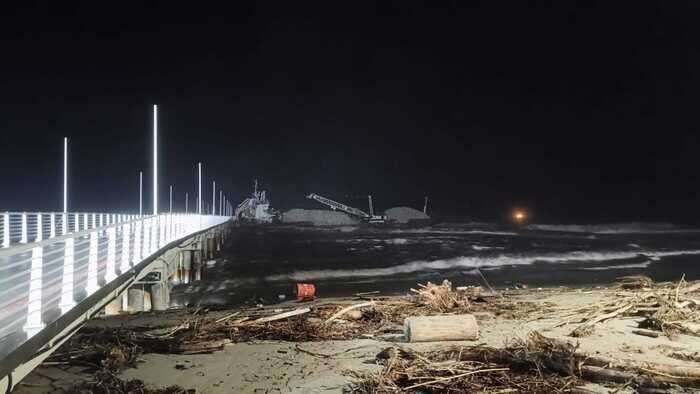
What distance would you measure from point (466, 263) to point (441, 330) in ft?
90.1

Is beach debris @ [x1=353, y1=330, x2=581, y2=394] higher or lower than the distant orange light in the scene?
lower

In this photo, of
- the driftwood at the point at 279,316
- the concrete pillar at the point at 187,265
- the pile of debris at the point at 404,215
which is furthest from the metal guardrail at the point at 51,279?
the pile of debris at the point at 404,215

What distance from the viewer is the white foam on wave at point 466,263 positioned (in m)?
31.3

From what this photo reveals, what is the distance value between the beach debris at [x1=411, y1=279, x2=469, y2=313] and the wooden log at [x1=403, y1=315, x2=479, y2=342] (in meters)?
2.95

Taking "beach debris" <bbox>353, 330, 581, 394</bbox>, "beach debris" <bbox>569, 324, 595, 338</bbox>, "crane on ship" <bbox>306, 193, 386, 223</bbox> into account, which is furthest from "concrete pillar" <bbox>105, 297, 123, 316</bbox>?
"crane on ship" <bbox>306, 193, 386, 223</bbox>

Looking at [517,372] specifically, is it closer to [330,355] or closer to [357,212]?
[330,355]

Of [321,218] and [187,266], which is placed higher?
[321,218]

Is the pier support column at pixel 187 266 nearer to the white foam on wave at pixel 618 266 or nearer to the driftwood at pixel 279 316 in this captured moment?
the driftwood at pixel 279 316

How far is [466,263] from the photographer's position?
3709 centimetres

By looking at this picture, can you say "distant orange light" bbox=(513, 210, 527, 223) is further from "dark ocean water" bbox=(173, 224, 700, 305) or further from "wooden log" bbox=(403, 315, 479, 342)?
"wooden log" bbox=(403, 315, 479, 342)

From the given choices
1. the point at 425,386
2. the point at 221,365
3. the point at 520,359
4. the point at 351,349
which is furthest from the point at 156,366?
the point at 520,359

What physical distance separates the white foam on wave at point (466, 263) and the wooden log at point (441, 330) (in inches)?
756

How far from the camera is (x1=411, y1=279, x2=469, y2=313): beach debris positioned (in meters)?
13.6

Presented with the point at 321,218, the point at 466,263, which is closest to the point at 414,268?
the point at 466,263
